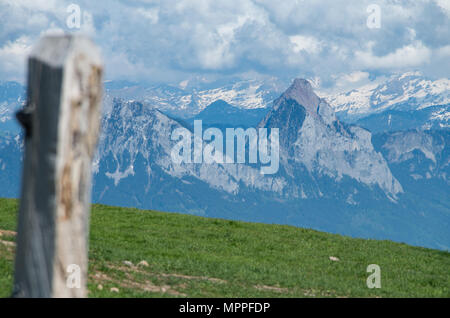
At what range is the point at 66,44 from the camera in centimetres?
652

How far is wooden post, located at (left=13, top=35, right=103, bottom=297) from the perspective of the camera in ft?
20.6

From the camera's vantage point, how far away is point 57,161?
628 centimetres

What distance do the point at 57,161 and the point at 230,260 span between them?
21.4 m

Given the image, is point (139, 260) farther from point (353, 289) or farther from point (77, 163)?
point (77, 163)

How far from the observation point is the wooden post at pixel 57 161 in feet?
20.6

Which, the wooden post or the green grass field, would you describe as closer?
the wooden post

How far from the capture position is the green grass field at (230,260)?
742 inches

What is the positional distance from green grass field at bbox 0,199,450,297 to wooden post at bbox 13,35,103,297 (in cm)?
763

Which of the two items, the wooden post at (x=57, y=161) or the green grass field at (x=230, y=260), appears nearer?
the wooden post at (x=57, y=161)

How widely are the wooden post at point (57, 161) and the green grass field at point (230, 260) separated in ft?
25.0
